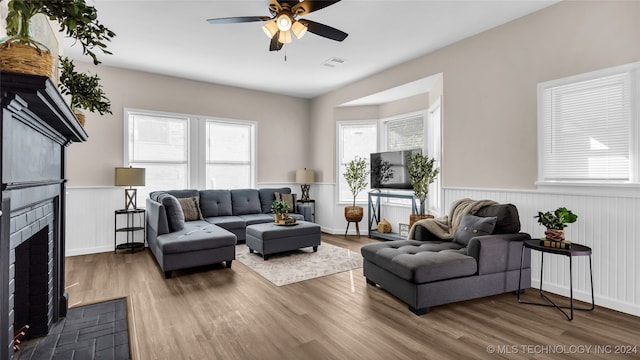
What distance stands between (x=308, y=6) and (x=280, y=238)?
2.96 metres

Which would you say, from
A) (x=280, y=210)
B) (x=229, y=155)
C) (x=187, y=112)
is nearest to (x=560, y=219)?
(x=280, y=210)

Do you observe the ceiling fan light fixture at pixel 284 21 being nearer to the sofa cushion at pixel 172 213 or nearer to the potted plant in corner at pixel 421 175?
the sofa cushion at pixel 172 213

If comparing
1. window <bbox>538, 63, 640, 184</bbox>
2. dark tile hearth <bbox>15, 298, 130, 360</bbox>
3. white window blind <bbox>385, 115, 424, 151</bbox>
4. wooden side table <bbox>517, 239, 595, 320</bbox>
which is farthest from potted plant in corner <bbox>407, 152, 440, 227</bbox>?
dark tile hearth <bbox>15, 298, 130, 360</bbox>

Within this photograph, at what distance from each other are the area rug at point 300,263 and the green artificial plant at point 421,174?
4.59 feet

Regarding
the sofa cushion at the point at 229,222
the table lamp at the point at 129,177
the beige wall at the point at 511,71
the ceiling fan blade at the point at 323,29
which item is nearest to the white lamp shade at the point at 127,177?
the table lamp at the point at 129,177

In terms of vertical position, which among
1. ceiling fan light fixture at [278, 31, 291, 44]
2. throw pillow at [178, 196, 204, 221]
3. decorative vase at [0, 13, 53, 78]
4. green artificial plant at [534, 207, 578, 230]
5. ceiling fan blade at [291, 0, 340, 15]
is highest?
ceiling fan blade at [291, 0, 340, 15]

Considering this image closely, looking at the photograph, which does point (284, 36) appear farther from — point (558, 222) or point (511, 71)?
point (558, 222)

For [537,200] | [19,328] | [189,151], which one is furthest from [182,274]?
[537,200]

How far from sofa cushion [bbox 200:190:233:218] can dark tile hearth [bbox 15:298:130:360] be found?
108 inches

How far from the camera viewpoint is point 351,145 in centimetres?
670

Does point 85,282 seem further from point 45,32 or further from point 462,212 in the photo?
point 462,212

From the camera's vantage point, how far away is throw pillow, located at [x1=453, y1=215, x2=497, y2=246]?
3.19 m

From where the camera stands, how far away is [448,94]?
4383mm

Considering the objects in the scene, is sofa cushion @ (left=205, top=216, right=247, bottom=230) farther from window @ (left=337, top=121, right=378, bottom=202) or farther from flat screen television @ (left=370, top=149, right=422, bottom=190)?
flat screen television @ (left=370, top=149, right=422, bottom=190)
